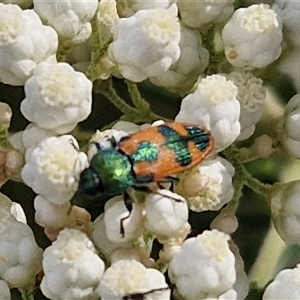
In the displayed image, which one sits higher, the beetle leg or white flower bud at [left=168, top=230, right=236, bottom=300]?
the beetle leg

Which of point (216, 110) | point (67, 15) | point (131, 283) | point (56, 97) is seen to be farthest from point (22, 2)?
point (131, 283)

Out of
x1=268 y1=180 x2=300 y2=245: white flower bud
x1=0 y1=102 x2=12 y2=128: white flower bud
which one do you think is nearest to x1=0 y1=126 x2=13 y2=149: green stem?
x1=0 y1=102 x2=12 y2=128: white flower bud

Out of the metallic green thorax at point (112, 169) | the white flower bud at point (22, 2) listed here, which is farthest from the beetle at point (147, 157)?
the white flower bud at point (22, 2)

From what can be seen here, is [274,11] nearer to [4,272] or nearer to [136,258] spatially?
[136,258]

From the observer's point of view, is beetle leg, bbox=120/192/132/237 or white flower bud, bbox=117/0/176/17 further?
white flower bud, bbox=117/0/176/17

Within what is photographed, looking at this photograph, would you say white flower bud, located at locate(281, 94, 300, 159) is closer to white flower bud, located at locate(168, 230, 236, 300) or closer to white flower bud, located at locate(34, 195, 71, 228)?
white flower bud, located at locate(168, 230, 236, 300)

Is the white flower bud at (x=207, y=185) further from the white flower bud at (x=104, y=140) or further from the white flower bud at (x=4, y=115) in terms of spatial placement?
the white flower bud at (x=4, y=115)
